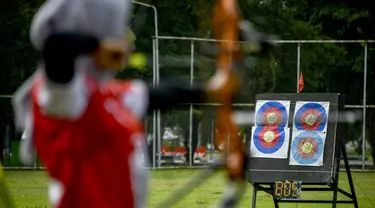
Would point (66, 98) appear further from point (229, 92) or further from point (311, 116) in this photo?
point (311, 116)

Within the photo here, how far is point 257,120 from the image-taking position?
8.02 m

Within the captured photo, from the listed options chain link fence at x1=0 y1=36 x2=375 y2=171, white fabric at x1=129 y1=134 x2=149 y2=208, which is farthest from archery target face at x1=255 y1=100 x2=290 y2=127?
chain link fence at x1=0 y1=36 x2=375 y2=171

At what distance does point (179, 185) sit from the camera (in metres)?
11.9

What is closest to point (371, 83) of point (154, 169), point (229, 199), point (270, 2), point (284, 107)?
point (270, 2)

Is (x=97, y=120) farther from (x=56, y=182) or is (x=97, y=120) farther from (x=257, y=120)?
(x=257, y=120)

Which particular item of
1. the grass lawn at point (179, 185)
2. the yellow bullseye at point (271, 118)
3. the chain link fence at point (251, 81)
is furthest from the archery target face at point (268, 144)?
the chain link fence at point (251, 81)

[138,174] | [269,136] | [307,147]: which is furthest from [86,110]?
[269,136]

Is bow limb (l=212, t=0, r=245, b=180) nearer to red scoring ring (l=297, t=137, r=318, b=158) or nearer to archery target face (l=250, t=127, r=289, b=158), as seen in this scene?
red scoring ring (l=297, t=137, r=318, b=158)

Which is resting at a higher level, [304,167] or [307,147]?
[307,147]

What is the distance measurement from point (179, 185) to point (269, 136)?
400cm

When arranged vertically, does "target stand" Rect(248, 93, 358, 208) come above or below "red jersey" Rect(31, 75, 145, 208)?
below

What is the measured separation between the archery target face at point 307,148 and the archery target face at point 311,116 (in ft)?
0.18

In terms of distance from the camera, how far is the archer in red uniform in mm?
2000

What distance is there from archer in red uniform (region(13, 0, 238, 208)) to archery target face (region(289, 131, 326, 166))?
571 centimetres
